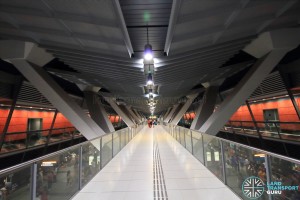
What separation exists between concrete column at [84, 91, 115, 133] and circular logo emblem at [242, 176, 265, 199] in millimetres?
13303

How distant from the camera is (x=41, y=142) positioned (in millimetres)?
11578

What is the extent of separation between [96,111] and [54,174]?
12928 millimetres

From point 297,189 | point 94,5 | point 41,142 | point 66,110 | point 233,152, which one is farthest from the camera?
point 41,142

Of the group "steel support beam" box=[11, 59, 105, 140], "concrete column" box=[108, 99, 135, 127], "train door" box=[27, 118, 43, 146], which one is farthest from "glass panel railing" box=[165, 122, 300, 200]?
"concrete column" box=[108, 99, 135, 127]

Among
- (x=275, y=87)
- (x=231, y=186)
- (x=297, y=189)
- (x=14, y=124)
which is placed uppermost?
(x=275, y=87)

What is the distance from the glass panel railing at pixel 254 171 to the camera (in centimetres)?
265

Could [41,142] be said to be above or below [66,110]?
below

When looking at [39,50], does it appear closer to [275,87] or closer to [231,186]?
[231,186]

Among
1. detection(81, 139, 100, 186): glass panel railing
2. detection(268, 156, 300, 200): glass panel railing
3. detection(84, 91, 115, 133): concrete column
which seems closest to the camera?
detection(268, 156, 300, 200): glass panel railing

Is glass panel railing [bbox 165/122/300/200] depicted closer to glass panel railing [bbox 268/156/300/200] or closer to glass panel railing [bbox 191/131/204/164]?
glass panel railing [bbox 268/156/300/200]

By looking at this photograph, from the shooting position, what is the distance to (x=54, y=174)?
3574mm

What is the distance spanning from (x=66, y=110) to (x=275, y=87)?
12.3 metres

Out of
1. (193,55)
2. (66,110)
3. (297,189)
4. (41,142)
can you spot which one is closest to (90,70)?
(66,110)

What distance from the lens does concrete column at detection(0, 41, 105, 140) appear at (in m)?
7.06
